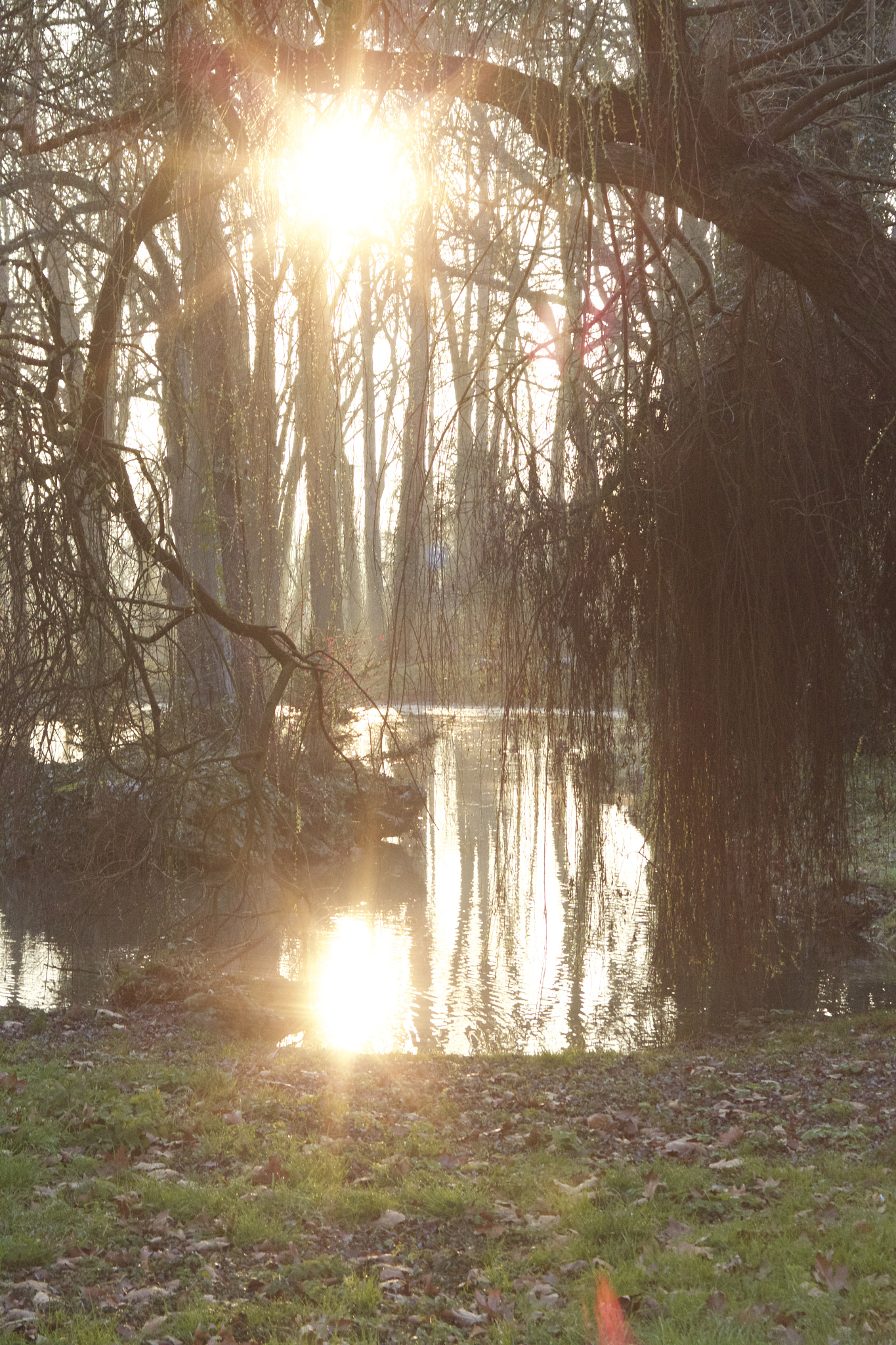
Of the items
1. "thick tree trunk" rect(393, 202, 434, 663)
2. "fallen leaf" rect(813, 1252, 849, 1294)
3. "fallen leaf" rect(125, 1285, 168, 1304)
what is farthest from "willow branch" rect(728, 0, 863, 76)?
"fallen leaf" rect(125, 1285, 168, 1304)

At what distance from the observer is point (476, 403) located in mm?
4340

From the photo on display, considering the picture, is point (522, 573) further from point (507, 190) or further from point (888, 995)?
point (888, 995)

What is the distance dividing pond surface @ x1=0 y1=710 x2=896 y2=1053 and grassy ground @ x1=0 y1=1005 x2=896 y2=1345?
75cm

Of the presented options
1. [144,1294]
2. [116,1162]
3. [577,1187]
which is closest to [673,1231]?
[577,1187]

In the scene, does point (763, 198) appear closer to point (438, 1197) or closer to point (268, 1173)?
point (438, 1197)

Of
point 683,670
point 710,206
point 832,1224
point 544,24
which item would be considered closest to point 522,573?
point 683,670

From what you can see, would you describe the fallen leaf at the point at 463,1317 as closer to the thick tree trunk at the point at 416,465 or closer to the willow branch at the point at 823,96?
the thick tree trunk at the point at 416,465

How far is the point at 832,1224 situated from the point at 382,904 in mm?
9267

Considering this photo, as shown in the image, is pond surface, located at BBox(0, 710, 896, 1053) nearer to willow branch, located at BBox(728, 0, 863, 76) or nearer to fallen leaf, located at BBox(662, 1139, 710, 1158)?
fallen leaf, located at BBox(662, 1139, 710, 1158)

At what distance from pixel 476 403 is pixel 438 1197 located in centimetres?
315

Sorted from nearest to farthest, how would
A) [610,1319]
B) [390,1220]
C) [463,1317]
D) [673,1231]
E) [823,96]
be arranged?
[610,1319], [463,1317], [823,96], [673,1231], [390,1220]

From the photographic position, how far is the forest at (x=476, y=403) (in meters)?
3.44

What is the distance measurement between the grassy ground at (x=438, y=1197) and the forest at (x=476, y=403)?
1166mm

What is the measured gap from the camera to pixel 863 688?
481 cm
